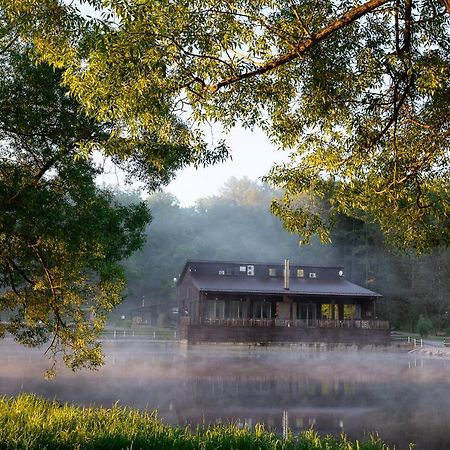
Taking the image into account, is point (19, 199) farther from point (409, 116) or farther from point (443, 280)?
point (443, 280)

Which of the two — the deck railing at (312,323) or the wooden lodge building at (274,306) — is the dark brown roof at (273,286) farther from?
the deck railing at (312,323)

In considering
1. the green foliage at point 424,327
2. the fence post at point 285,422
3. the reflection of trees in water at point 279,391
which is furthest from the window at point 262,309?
the fence post at point 285,422

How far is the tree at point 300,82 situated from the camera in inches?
307

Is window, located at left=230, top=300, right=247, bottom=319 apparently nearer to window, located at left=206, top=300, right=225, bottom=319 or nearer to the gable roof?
window, located at left=206, top=300, right=225, bottom=319

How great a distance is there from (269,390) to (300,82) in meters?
12.9

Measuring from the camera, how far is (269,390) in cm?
2008

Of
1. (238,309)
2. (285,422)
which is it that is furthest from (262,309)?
(285,422)

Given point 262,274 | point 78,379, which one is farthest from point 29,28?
point 262,274

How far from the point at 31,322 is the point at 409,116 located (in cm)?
969

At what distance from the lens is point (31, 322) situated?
12695 mm

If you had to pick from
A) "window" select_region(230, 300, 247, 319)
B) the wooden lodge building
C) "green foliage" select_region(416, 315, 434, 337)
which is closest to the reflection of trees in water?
the wooden lodge building

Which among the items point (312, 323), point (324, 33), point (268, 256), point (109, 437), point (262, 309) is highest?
point (268, 256)

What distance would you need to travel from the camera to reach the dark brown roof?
42281mm

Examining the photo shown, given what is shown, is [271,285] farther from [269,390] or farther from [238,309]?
[269,390]
